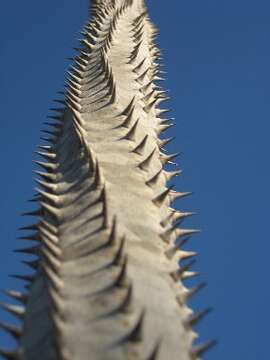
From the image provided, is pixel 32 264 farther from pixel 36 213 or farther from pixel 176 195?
pixel 176 195

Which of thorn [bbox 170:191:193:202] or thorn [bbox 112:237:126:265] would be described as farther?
thorn [bbox 170:191:193:202]

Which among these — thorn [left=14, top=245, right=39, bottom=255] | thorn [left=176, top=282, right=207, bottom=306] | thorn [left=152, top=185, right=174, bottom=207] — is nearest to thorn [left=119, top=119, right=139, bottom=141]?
thorn [left=152, top=185, right=174, bottom=207]

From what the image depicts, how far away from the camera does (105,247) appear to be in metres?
2.99

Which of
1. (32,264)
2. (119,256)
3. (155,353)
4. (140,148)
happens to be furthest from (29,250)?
(155,353)

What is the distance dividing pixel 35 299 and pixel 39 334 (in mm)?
377

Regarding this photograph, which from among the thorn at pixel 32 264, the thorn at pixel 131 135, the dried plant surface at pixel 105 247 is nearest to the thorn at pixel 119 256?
the dried plant surface at pixel 105 247

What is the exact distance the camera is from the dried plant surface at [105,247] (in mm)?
2498

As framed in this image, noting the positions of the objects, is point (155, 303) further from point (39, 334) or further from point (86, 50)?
point (86, 50)

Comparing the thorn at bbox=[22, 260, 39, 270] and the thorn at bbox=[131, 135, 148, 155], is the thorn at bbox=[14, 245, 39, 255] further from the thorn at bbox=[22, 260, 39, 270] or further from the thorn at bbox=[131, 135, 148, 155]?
the thorn at bbox=[131, 135, 148, 155]

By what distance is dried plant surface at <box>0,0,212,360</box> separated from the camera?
2.50 m

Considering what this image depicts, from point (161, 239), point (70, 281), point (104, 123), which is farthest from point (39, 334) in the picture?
point (104, 123)

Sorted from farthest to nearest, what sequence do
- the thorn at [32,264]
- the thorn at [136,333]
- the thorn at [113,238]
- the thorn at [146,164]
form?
the thorn at [146,164] < the thorn at [32,264] < the thorn at [113,238] < the thorn at [136,333]

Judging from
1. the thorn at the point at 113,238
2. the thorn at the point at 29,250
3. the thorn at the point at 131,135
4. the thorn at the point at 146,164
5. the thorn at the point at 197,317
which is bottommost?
the thorn at the point at 197,317

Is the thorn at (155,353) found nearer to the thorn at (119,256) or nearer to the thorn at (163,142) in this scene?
the thorn at (119,256)
